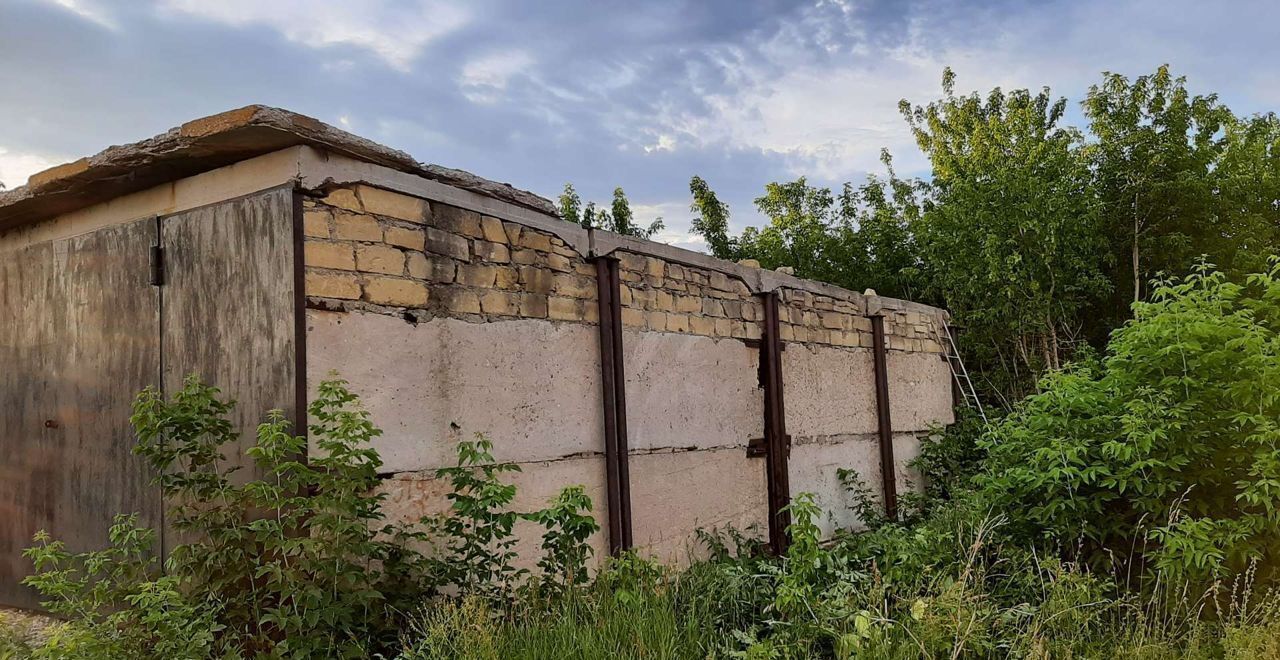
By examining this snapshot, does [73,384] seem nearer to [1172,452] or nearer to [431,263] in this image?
[431,263]

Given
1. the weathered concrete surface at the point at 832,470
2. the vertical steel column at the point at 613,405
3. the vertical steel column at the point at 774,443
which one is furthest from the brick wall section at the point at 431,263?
the weathered concrete surface at the point at 832,470

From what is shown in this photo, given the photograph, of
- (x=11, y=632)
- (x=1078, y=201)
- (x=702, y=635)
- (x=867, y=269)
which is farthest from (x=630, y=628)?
(x=867, y=269)

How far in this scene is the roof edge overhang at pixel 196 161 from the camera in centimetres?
375

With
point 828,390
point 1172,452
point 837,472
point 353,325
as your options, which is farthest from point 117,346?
point 1172,452

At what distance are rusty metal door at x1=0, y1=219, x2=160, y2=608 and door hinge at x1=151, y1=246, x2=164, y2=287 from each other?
0.17 feet

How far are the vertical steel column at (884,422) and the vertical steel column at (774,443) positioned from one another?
1826mm

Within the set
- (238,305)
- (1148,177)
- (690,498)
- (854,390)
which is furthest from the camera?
(1148,177)

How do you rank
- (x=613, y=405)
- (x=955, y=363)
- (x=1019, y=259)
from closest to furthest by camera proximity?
1. (x=613, y=405)
2. (x=955, y=363)
3. (x=1019, y=259)

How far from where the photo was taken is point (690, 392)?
20.2ft

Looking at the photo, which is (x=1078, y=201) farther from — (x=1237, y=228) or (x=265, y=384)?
(x=265, y=384)

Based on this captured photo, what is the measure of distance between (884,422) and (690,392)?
313cm

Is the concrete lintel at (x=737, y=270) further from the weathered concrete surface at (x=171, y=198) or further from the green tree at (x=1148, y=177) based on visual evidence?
the green tree at (x=1148, y=177)

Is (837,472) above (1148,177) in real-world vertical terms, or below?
below

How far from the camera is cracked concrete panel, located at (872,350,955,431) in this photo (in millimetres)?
8797
